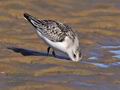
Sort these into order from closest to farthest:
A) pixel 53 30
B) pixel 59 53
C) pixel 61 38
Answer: pixel 61 38 < pixel 53 30 < pixel 59 53

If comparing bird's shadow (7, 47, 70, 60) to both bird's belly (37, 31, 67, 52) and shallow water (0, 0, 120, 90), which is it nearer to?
shallow water (0, 0, 120, 90)

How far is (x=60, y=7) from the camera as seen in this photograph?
1634 centimetres

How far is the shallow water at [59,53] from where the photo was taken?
31.9 ft

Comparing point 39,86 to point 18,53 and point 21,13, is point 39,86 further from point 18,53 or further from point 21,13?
point 21,13

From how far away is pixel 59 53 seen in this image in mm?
12422

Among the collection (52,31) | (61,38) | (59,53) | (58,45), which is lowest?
(59,53)

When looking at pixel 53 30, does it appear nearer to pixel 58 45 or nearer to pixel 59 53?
pixel 58 45

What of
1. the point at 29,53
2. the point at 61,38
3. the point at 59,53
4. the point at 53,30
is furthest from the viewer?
the point at 59,53

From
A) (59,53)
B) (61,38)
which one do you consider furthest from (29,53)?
(61,38)

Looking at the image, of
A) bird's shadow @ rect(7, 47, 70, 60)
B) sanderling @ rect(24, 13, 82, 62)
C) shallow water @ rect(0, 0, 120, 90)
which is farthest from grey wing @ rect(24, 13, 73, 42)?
bird's shadow @ rect(7, 47, 70, 60)


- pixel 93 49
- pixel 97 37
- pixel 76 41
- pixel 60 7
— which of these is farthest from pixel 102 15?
pixel 76 41

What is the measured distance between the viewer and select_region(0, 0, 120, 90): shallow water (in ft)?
31.9

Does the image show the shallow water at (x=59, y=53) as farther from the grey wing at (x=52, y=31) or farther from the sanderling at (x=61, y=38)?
the grey wing at (x=52, y=31)

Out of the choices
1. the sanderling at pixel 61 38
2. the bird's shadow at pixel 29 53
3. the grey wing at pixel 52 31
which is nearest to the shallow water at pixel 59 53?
the bird's shadow at pixel 29 53
